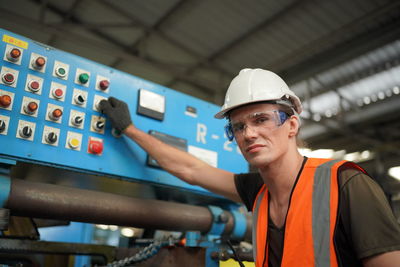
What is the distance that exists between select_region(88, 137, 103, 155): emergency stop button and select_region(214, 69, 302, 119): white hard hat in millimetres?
535

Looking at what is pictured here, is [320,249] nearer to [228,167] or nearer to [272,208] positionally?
[272,208]

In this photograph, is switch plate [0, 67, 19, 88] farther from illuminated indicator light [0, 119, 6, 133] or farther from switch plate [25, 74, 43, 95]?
illuminated indicator light [0, 119, 6, 133]

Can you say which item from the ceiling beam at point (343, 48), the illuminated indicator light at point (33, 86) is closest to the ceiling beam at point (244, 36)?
the ceiling beam at point (343, 48)

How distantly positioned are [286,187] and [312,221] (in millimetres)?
248

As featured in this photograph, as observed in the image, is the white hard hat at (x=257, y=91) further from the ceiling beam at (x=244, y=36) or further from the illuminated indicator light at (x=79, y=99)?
the ceiling beam at (x=244, y=36)

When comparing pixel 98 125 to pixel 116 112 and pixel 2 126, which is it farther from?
pixel 2 126

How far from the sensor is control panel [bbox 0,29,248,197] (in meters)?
1.30

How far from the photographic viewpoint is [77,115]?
1.43 metres

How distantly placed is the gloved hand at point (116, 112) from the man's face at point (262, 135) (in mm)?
506

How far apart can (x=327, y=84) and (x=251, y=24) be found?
1.46 metres

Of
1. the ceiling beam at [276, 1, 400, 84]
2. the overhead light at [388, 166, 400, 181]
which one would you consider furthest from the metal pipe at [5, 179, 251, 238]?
the overhead light at [388, 166, 400, 181]

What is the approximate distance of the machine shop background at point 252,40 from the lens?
375cm

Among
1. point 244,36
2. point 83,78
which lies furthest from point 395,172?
point 83,78

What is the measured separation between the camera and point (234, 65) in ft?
15.9
